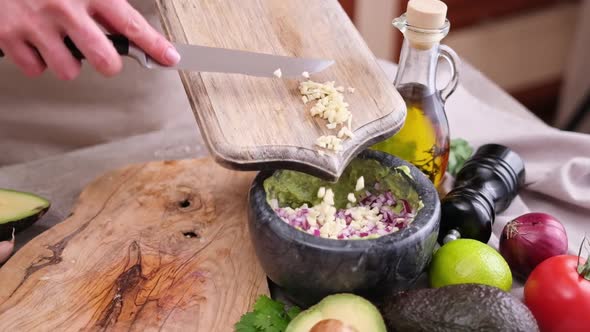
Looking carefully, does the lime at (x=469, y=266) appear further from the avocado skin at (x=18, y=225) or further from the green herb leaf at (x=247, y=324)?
the avocado skin at (x=18, y=225)

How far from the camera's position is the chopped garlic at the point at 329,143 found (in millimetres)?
924

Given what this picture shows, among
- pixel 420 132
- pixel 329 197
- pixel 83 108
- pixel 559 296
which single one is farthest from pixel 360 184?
pixel 83 108

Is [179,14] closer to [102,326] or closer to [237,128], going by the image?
[237,128]

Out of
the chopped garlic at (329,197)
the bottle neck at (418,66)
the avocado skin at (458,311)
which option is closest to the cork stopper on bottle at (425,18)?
the bottle neck at (418,66)

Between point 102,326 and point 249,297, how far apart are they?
193mm

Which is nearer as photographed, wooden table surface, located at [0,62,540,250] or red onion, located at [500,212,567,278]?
red onion, located at [500,212,567,278]

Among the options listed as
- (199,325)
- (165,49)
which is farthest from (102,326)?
(165,49)

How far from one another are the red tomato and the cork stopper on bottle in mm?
346

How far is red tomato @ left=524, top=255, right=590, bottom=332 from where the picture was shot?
2.89 ft

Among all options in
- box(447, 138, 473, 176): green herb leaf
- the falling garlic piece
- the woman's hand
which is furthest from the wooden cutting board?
box(447, 138, 473, 176): green herb leaf

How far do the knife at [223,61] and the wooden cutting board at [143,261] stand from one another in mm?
222

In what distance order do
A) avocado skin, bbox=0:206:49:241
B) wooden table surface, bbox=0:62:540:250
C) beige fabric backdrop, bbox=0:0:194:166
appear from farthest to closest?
beige fabric backdrop, bbox=0:0:194:166
wooden table surface, bbox=0:62:540:250
avocado skin, bbox=0:206:49:241

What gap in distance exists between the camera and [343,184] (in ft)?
3.36

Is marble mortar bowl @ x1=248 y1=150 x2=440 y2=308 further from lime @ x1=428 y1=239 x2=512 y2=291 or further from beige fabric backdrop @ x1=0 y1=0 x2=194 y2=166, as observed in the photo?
beige fabric backdrop @ x1=0 y1=0 x2=194 y2=166
